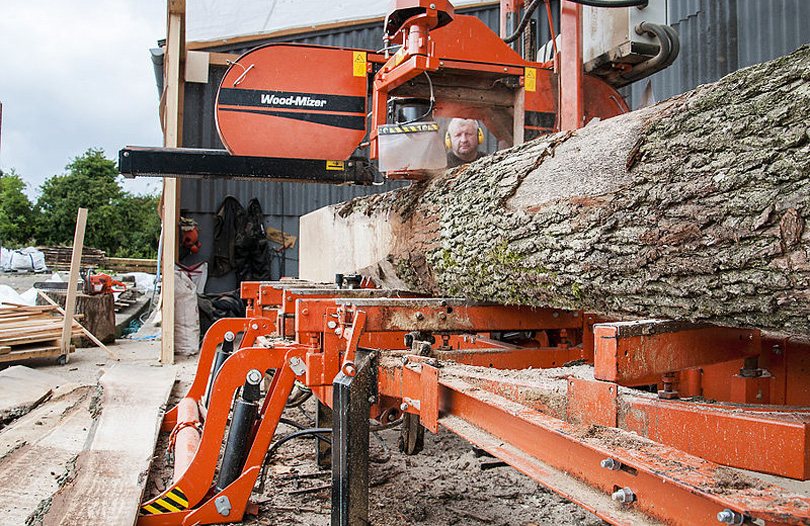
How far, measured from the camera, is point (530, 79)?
3.61 m

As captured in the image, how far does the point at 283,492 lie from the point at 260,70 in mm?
2423

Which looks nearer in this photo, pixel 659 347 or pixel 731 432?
pixel 731 432

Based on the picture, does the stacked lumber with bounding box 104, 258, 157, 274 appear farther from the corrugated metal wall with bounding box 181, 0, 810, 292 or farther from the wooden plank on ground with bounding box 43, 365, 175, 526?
the wooden plank on ground with bounding box 43, 365, 175, 526

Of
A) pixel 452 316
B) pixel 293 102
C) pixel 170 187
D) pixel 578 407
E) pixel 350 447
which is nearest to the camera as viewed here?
pixel 578 407

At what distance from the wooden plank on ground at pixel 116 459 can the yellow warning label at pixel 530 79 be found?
300 cm

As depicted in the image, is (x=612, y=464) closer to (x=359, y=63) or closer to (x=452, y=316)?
(x=452, y=316)

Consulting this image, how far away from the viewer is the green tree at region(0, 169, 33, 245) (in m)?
19.2

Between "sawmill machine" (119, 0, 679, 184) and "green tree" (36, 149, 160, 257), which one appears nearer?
"sawmill machine" (119, 0, 679, 184)

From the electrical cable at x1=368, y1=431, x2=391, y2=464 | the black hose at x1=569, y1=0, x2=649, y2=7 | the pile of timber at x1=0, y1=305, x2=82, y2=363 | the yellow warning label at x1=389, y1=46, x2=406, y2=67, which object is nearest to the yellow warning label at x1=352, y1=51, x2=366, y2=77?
the yellow warning label at x1=389, y1=46, x2=406, y2=67

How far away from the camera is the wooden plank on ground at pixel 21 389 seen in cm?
452

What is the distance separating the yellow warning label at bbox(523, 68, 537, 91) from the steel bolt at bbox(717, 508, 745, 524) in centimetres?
Answer: 299

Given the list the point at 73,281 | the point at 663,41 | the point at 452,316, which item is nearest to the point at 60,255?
the point at 73,281

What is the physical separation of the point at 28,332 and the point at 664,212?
6852mm

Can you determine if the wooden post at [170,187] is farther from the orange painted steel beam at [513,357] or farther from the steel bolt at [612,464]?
the steel bolt at [612,464]
